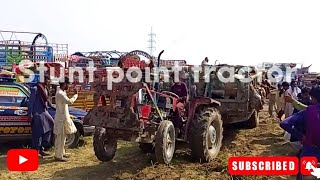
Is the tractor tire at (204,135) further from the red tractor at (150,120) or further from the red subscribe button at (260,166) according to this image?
the red subscribe button at (260,166)

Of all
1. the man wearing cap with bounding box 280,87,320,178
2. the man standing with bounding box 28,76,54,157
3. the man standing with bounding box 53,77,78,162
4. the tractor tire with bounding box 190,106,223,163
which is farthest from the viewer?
the man standing with bounding box 28,76,54,157

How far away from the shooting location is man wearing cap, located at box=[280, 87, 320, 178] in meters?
4.42

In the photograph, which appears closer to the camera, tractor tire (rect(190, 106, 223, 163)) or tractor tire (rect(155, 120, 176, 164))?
tractor tire (rect(155, 120, 176, 164))

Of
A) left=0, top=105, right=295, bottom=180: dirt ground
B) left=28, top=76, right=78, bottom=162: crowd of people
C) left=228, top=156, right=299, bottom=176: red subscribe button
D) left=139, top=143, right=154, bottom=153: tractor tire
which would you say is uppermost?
left=28, top=76, right=78, bottom=162: crowd of people

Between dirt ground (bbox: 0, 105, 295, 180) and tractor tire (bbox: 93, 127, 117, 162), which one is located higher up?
tractor tire (bbox: 93, 127, 117, 162)

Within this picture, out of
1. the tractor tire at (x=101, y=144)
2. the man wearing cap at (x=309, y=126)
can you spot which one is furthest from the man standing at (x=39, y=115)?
the man wearing cap at (x=309, y=126)

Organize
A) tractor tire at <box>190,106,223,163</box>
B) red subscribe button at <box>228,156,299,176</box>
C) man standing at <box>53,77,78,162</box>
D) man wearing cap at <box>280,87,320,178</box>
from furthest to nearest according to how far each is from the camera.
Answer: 1. man standing at <box>53,77,78,162</box>
2. tractor tire at <box>190,106,223,163</box>
3. red subscribe button at <box>228,156,299,176</box>
4. man wearing cap at <box>280,87,320,178</box>

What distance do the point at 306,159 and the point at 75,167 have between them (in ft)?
15.1

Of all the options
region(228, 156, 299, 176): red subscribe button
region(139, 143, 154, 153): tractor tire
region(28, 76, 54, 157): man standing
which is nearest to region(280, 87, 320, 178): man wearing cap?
region(228, 156, 299, 176): red subscribe button

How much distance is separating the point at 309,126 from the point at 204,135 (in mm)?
3036

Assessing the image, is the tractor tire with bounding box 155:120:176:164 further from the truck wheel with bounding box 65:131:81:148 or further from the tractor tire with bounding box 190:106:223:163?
the truck wheel with bounding box 65:131:81:148

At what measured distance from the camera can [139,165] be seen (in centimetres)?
737

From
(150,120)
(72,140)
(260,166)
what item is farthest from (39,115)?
(260,166)

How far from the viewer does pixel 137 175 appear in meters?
6.56
